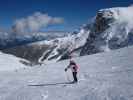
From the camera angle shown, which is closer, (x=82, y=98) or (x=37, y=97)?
(x=82, y=98)

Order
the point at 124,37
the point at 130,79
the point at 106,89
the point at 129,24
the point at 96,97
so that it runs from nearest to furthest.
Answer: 1. the point at 96,97
2. the point at 106,89
3. the point at 130,79
4. the point at 124,37
5. the point at 129,24

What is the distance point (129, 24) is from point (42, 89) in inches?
7418

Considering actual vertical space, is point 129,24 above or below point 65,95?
below

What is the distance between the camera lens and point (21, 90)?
55.3 feet

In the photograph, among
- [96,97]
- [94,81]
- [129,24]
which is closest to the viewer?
[96,97]

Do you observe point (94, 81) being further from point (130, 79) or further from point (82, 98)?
point (82, 98)

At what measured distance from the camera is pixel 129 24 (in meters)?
196

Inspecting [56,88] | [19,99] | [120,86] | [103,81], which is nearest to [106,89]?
[120,86]

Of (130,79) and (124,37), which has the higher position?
(130,79)

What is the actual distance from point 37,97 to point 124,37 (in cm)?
17119

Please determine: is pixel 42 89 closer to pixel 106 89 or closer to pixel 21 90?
pixel 21 90

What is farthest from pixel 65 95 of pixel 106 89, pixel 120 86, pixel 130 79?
pixel 130 79

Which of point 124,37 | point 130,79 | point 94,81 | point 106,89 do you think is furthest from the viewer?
point 124,37

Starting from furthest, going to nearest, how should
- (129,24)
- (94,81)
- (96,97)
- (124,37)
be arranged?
(129,24) < (124,37) < (94,81) < (96,97)
